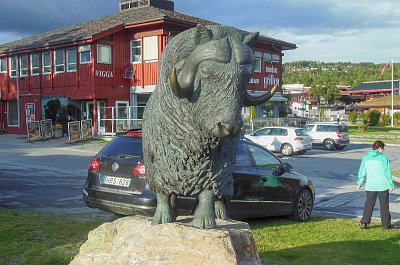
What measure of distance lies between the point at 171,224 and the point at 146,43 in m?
26.2

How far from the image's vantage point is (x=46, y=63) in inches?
1249

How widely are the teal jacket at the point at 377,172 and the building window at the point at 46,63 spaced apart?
86.5 ft

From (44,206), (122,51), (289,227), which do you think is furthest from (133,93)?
(289,227)

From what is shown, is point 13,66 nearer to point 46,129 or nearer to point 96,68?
point 46,129

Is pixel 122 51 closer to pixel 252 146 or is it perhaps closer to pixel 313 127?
pixel 313 127

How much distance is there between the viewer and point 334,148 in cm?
2886

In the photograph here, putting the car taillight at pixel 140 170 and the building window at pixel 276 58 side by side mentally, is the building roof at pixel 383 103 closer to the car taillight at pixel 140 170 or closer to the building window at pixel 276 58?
the building window at pixel 276 58

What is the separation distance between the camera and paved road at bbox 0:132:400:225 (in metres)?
10.7

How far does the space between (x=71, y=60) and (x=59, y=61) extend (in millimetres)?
1311

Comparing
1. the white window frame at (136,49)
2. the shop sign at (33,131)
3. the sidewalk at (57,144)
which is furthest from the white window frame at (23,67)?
the white window frame at (136,49)

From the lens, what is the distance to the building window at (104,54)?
1120 inches

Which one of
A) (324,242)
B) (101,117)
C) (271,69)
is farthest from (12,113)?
(324,242)

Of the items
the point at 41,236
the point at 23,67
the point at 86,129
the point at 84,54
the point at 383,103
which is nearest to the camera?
→ the point at 41,236

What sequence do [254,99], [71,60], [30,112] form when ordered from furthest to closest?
[30,112] < [71,60] < [254,99]
